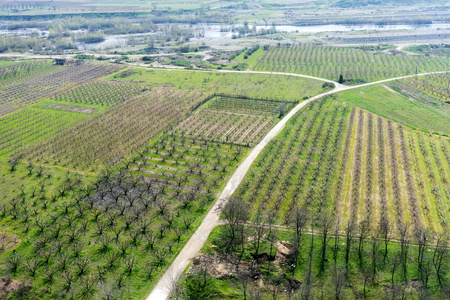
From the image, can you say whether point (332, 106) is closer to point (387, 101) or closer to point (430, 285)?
point (387, 101)

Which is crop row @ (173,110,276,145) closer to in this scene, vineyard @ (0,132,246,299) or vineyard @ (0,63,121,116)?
vineyard @ (0,132,246,299)

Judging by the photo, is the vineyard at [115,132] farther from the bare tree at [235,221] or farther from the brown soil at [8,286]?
the bare tree at [235,221]

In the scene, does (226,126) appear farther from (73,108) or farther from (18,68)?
(18,68)

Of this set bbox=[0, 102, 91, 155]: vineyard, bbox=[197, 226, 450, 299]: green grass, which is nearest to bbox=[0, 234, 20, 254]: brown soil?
bbox=[197, 226, 450, 299]: green grass

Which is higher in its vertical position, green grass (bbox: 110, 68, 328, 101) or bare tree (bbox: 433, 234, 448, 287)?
green grass (bbox: 110, 68, 328, 101)

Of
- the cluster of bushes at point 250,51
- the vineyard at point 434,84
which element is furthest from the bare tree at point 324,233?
the cluster of bushes at point 250,51

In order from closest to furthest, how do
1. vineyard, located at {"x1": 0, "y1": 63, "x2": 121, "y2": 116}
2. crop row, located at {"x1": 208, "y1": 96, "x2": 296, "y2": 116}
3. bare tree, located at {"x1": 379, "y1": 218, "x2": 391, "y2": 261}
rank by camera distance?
bare tree, located at {"x1": 379, "y1": 218, "x2": 391, "y2": 261} < crop row, located at {"x1": 208, "y1": 96, "x2": 296, "y2": 116} < vineyard, located at {"x1": 0, "y1": 63, "x2": 121, "y2": 116}
